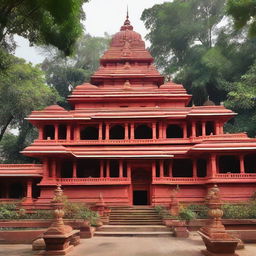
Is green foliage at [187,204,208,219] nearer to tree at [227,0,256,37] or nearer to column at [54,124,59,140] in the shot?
tree at [227,0,256,37]

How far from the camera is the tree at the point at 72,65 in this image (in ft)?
165

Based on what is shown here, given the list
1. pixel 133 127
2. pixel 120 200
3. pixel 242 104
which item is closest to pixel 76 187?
pixel 120 200

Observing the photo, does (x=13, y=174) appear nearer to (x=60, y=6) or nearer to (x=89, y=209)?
(x=89, y=209)

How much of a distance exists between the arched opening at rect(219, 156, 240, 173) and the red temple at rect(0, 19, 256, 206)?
7cm

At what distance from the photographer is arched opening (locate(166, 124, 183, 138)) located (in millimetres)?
28234

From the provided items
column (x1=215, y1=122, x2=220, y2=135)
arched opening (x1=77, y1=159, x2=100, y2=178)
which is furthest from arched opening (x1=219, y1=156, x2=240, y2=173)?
arched opening (x1=77, y1=159, x2=100, y2=178)

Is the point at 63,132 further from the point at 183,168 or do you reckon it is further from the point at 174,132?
the point at 183,168

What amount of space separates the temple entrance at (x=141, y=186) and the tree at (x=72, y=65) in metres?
25.0

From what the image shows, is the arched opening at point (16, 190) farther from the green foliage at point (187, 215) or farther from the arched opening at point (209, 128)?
the arched opening at point (209, 128)

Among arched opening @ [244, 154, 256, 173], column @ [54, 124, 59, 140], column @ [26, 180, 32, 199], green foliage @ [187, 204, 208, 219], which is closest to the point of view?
green foliage @ [187, 204, 208, 219]

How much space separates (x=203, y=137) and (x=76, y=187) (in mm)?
9815

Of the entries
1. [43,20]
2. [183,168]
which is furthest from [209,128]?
[43,20]

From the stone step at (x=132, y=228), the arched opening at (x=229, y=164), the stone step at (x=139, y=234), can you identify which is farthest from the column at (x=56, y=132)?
the arched opening at (x=229, y=164)

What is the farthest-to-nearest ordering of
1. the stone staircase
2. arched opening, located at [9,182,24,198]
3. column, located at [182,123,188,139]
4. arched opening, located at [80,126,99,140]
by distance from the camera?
arched opening, located at [80,126,99,140] → arched opening, located at [9,182,24,198] → column, located at [182,123,188,139] → the stone staircase
